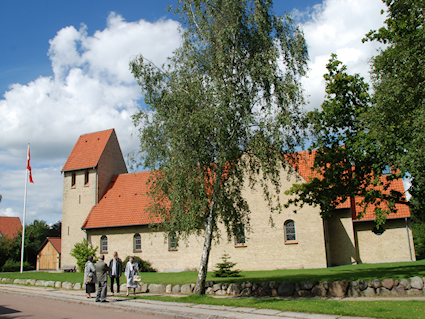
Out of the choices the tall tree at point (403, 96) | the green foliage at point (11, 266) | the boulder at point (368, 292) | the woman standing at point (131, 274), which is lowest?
the green foliage at point (11, 266)

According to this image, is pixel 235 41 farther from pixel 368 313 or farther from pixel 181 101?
pixel 368 313

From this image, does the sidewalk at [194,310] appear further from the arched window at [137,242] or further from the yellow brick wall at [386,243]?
the arched window at [137,242]

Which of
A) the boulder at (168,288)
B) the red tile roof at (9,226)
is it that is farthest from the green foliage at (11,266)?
the boulder at (168,288)

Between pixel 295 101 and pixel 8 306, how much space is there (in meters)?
14.6

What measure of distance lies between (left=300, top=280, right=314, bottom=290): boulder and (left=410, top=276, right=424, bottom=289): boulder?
12.9ft

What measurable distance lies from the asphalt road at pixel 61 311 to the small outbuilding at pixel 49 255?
33.5m

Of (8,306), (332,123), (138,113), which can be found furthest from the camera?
(332,123)

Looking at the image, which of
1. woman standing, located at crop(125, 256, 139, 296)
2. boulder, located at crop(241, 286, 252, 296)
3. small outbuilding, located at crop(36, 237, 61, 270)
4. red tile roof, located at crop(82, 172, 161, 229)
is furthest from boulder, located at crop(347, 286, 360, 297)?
small outbuilding, located at crop(36, 237, 61, 270)

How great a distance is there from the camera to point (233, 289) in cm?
1670

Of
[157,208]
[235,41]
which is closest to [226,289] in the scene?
[157,208]

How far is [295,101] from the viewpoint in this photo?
1498 cm

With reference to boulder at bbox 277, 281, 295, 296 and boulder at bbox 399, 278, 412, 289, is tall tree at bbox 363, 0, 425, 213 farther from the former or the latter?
boulder at bbox 277, 281, 295, 296

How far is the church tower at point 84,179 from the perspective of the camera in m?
35.8

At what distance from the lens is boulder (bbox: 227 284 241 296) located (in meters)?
16.6
